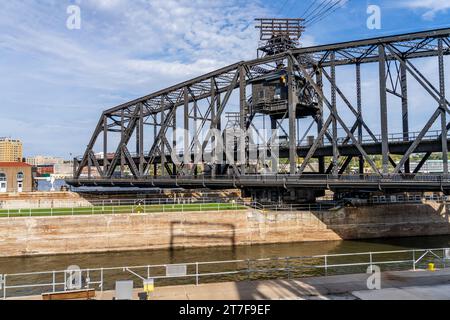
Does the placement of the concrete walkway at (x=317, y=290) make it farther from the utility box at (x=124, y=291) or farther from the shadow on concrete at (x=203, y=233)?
the shadow on concrete at (x=203, y=233)

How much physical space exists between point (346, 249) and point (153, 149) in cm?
3808

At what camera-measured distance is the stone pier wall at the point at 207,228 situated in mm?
35594

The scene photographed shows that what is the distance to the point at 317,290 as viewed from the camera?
13992mm

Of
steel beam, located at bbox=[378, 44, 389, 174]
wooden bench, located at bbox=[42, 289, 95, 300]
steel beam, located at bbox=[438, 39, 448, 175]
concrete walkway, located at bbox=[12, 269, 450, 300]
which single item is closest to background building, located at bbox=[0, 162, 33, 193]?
steel beam, located at bbox=[378, 44, 389, 174]

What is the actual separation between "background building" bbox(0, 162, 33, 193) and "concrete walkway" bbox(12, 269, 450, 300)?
74287 millimetres

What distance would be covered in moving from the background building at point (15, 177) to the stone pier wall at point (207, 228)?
1874 inches

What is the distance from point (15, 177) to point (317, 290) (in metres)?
80.6

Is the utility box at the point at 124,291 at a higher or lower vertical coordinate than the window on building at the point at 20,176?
lower

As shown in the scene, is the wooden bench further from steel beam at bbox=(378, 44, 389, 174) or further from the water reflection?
steel beam at bbox=(378, 44, 389, 174)

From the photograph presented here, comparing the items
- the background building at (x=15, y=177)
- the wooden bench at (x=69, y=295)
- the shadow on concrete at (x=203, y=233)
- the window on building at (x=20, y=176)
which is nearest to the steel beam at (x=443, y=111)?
the shadow on concrete at (x=203, y=233)

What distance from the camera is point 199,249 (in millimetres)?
39000

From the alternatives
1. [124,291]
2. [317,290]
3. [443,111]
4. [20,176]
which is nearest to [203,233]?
[443,111]

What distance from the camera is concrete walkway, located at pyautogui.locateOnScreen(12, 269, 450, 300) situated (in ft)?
43.3
